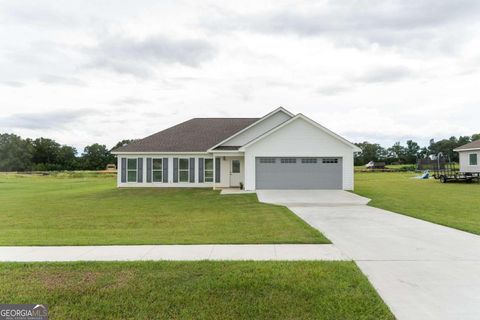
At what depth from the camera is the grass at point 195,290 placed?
142 inches

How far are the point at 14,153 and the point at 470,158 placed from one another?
91.7 metres

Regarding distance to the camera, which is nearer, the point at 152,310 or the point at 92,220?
the point at 152,310

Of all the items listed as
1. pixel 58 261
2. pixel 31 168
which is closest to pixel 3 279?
pixel 58 261

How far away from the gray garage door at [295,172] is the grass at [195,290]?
15.0 m

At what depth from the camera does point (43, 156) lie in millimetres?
82188

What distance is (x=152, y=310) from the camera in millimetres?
3646

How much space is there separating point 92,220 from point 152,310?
747cm

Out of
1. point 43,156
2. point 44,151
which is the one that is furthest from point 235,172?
point 43,156

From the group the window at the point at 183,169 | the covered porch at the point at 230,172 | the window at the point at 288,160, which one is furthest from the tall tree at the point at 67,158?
the window at the point at 288,160

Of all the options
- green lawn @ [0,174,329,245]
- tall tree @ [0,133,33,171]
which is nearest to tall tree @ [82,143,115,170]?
tall tree @ [0,133,33,171]

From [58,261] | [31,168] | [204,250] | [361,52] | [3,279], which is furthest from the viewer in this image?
[31,168]

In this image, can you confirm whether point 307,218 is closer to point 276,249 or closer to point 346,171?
point 276,249

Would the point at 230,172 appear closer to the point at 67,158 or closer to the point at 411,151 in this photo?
the point at 411,151

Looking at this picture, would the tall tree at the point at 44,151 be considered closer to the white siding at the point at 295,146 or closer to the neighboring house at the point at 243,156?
the neighboring house at the point at 243,156
